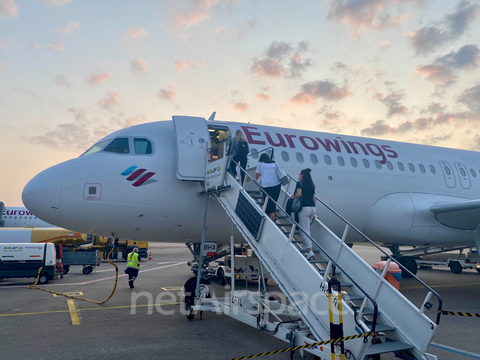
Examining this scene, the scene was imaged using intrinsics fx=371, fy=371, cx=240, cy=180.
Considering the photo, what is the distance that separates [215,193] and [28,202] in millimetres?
4333

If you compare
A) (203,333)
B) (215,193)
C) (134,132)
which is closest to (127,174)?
(134,132)

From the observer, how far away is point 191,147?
9.62 m

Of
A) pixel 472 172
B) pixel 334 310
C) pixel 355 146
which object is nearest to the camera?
pixel 334 310

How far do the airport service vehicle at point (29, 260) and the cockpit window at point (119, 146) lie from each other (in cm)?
911

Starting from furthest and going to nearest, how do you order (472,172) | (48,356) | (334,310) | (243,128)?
(472,172) → (243,128) → (48,356) → (334,310)

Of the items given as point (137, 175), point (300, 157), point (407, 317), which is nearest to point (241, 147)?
point (137, 175)

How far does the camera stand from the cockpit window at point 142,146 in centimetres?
966

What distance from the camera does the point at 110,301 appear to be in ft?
37.8

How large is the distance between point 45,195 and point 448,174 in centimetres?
1325

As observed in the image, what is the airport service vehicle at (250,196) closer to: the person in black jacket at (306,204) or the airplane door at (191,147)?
the airplane door at (191,147)

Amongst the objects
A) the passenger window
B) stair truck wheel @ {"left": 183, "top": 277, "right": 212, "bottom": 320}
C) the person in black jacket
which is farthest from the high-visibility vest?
the person in black jacket

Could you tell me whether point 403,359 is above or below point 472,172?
below

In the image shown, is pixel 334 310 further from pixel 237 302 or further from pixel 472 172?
pixel 472 172

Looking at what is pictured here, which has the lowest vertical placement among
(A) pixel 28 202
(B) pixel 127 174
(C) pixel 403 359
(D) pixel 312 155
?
(C) pixel 403 359
